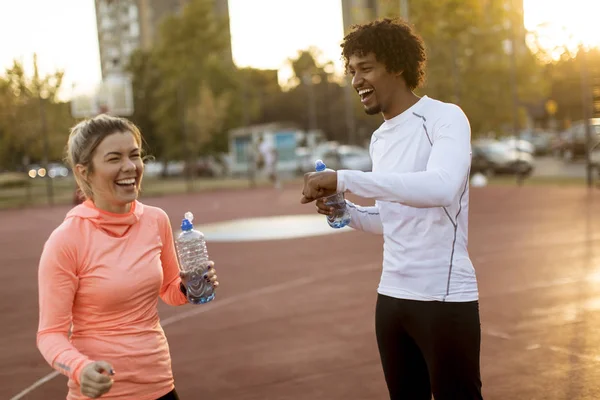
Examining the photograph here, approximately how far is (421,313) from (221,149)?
50.9 m

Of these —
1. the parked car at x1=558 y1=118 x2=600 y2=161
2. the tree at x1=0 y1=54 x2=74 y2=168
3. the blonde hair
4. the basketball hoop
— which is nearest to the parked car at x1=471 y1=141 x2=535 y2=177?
the parked car at x1=558 y1=118 x2=600 y2=161

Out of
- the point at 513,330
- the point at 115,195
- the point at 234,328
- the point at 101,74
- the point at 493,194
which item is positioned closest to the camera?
the point at 115,195

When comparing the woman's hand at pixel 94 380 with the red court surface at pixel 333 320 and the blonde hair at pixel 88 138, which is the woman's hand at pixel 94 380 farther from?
the red court surface at pixel 333 320

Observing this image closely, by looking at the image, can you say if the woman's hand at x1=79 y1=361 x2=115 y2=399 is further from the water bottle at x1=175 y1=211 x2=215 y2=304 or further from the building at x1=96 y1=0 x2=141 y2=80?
the building at x1=96 y1=0 x2=141 y2=80

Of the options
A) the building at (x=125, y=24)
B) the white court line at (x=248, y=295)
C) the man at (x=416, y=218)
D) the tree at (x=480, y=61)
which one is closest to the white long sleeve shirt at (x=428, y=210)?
the man at (x=416, y=218)

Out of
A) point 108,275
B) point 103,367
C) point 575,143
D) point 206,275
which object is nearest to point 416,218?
point 206,275

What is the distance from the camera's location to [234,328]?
7785 mm

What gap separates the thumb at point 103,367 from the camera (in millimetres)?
2643

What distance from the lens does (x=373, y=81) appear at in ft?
10.4

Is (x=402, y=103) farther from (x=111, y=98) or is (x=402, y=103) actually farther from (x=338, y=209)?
(x=111, y=98)

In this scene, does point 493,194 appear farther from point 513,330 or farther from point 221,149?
point 221,149

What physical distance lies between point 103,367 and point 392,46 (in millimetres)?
1624

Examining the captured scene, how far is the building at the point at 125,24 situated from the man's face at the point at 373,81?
111952 millimetres

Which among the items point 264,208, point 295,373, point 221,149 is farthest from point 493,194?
point 221,149
